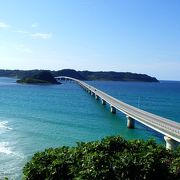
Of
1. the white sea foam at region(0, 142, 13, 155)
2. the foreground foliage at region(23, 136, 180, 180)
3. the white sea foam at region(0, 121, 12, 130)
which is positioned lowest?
the white sea foam at region(0, 142, 13, 155)

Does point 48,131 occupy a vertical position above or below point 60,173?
below

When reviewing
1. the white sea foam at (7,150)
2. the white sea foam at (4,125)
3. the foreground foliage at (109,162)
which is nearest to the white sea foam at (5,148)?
the white sea foam at (7,150)

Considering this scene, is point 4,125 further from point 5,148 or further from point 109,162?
point 109,162

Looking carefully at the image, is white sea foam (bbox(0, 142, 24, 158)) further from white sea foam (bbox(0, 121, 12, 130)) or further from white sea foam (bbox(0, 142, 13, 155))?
white sea foam (bbox(0, 121, 12, 130))

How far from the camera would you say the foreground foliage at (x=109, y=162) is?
20.0 m

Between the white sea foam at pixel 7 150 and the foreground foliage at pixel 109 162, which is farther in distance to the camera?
the white sea foam at pixel 7 150

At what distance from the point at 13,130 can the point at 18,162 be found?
23183 millimetres

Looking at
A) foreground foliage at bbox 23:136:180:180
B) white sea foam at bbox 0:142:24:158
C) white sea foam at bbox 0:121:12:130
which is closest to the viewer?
foreground foliage at bbox 23:136:180:180

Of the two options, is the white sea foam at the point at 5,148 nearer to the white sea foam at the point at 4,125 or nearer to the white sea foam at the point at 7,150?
the white sea foam at the point at 7,150

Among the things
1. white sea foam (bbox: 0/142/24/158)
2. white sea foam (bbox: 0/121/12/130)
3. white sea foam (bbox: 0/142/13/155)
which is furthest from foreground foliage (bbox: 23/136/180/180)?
white sea foam (bbox: 0/121/12/130)

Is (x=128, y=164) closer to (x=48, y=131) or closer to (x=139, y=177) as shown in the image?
(x=139, y=177)

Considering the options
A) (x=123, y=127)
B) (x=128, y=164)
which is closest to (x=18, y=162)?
(x=128, y=164)

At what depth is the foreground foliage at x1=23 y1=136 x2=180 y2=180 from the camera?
2005cm

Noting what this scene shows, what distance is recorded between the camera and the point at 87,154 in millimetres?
22156
